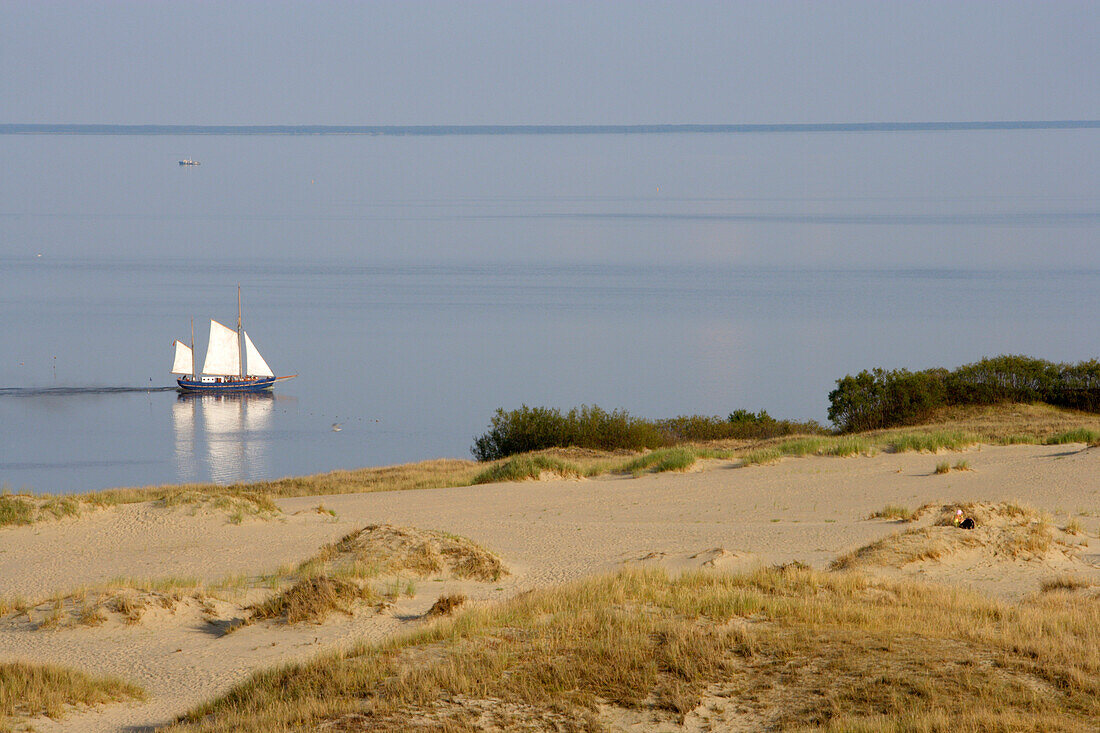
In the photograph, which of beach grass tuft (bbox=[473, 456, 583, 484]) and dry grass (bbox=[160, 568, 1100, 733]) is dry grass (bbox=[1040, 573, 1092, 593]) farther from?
beach grass tuft (bbox=[473, 456, 583, 484])

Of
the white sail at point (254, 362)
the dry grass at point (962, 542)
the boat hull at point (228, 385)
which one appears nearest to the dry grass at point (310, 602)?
the dry grass at point (962, 542)

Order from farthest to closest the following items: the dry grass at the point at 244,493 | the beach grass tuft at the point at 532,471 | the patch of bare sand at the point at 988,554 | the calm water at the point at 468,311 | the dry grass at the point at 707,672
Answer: the calm water at the point at 468,311, the beach grass tuft at the point at 532,471, the dry grass at the point at 244,493, the patch of bare sand at the point at 988,554, the dry grass at the point at 707,672

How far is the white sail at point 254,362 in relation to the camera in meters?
56.6

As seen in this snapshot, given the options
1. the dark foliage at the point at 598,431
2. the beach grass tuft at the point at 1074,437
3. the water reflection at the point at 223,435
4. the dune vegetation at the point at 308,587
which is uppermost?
the water reflection at the point at 223,435

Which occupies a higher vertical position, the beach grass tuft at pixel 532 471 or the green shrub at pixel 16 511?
the beach grass tuft at pixel 532 471

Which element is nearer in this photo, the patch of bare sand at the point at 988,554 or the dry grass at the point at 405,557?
the patch of bare sand at the point at 988,554


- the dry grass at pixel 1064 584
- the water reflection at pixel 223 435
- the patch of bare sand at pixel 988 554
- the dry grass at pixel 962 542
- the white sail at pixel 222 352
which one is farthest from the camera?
the white sail at pixel 222 352

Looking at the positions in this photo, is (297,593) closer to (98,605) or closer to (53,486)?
(98,605)

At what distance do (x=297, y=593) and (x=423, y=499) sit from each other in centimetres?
904

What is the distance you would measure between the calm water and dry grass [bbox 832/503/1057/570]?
2873cm

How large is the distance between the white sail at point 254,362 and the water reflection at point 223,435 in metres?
1.15

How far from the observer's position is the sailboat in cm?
5691

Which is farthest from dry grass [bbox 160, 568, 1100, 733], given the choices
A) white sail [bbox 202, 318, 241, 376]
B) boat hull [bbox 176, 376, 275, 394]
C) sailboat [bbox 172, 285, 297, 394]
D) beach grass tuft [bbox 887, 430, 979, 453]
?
white sail [bbox 202, 318, 241, 376]

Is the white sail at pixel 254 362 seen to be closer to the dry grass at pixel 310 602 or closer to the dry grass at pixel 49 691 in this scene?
the dry grass at pixel 310 602
